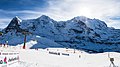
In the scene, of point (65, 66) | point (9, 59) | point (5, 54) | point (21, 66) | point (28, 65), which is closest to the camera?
point (5, 54)

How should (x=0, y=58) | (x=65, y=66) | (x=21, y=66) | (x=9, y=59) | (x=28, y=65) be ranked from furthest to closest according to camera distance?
(x=65, y=66)
(x=28, y=65)
(x=21, y=66)
(x=9, y=59)
(x=0, y=58)

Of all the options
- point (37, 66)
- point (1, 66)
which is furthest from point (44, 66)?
point (1, 66)

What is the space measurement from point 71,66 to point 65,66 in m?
0.98

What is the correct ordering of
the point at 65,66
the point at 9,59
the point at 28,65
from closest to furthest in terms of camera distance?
the point at 9,59 < the point at 28,65 < the point at 65,66

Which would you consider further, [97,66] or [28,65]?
[97,66]

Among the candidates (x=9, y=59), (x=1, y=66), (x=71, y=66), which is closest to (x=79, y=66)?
(x=71, y=66)

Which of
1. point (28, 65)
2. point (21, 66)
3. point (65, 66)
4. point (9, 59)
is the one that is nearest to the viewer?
point (9, 59)

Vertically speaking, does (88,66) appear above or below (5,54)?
below

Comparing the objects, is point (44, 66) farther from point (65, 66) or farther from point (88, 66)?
point (88, 66)

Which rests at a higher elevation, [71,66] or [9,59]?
[9,59]

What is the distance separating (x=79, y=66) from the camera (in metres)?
39.4

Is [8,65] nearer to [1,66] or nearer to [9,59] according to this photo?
[9,59]

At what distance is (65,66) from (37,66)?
586 centimetres

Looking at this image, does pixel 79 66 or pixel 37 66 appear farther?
pixel 79 66
